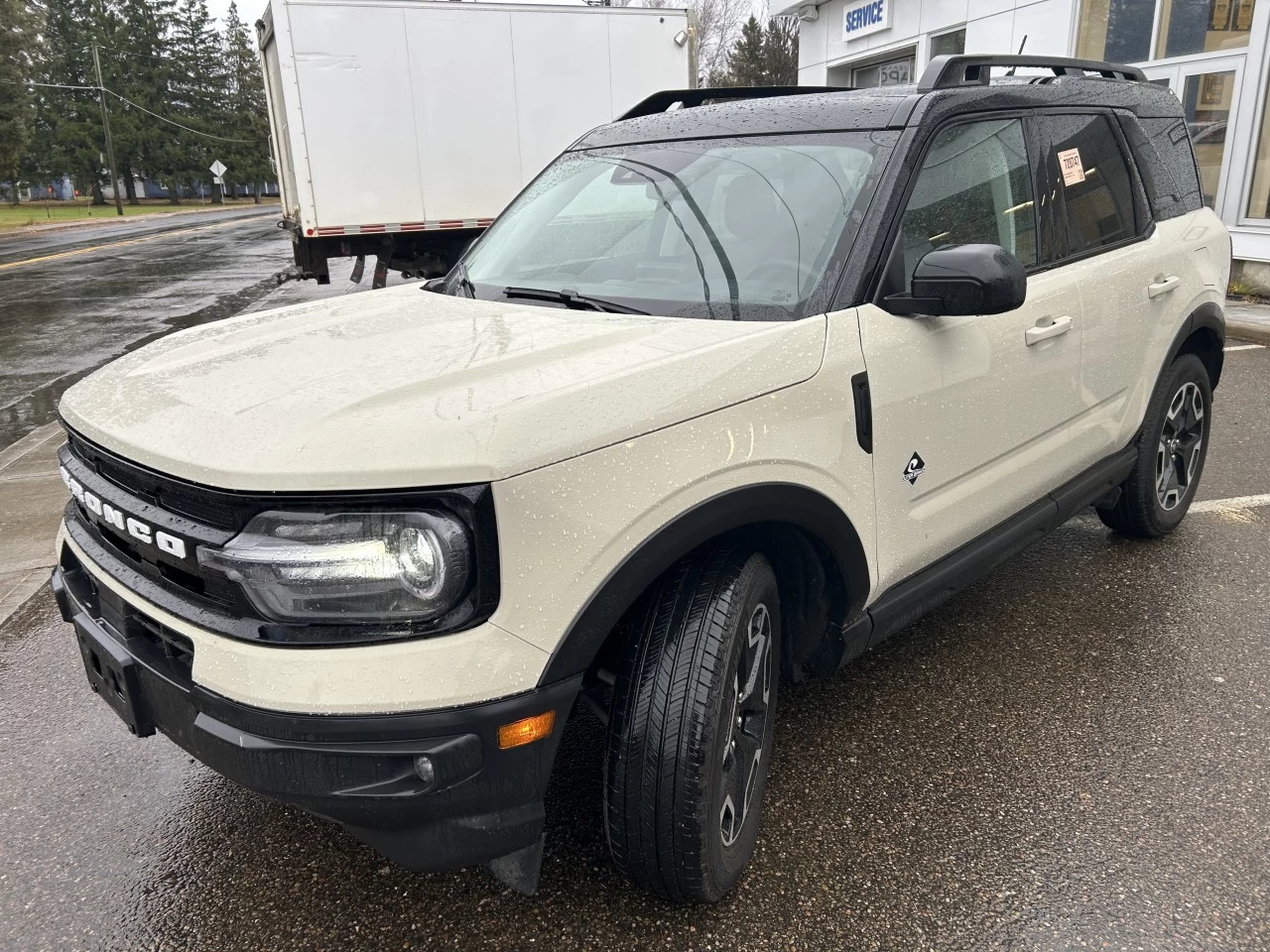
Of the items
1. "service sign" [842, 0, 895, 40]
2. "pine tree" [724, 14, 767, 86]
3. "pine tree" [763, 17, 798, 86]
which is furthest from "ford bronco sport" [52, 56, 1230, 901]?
"pine tree" [724, 14, 767, 86]

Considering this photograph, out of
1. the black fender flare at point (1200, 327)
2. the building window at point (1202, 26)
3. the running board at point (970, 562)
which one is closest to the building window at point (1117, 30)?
the building window at point (1202, 26)

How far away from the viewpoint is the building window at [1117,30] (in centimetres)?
1155

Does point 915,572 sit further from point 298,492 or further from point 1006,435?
point 298,492

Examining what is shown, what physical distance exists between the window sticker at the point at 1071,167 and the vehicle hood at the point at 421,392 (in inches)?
60.0

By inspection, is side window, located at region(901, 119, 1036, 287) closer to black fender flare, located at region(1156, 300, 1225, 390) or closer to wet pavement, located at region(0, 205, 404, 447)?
black fender flare, located at region(1156, 300, 1225, 390)

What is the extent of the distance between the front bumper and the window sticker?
2490 mm

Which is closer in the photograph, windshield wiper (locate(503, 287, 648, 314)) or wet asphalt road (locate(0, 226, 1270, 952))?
wet asphalt road (locate(0, 226, 1270, 952))

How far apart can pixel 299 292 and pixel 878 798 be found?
13.9m

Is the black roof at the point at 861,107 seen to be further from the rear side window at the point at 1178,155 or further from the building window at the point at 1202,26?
the building window at the point at 1202,26

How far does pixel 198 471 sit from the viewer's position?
1.74 m

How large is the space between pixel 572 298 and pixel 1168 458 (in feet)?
9.44

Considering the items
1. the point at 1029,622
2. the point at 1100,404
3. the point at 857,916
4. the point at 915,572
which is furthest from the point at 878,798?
the point at 1100,404

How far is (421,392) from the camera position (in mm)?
1891

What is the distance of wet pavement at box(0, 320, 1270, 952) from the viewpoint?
7.20ft
